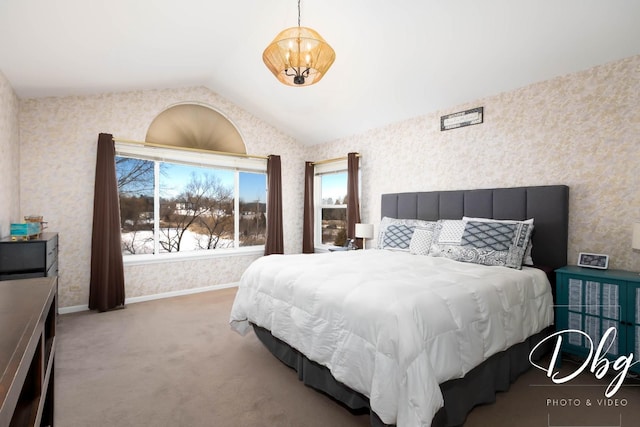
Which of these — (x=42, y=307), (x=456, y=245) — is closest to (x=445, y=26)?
(x=456, y=245)

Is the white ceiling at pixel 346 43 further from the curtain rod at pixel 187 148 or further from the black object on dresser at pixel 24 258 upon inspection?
the black object on dresser at pixel 24 258

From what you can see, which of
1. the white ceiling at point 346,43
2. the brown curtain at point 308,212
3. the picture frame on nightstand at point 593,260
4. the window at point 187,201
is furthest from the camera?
Answer: the brown curtain at point 308,212

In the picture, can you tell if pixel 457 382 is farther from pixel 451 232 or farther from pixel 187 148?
pixel 187 148

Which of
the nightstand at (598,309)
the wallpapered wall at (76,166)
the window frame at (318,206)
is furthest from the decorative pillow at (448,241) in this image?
the wallpapered wall at (76,166)

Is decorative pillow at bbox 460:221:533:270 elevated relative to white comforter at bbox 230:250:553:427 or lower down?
elevated

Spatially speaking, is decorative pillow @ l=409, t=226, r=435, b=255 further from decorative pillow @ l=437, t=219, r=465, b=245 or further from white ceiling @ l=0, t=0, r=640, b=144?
white ceiling @ l=0, t=0, r=640, b=144

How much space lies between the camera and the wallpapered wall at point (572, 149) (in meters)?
2.56

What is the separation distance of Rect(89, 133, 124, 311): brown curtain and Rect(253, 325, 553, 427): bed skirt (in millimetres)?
2499

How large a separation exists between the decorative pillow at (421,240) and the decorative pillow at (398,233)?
0.17ft

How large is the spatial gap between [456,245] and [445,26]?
191cm

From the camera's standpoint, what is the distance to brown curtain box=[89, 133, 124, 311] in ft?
12.3

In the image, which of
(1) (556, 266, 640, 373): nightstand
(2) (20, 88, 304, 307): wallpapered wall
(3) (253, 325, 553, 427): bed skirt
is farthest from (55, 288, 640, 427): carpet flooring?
(2) (20, 88, 304, 307): wallpapered wall

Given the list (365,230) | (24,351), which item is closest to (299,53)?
(24,351)

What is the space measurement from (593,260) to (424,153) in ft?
6.61
